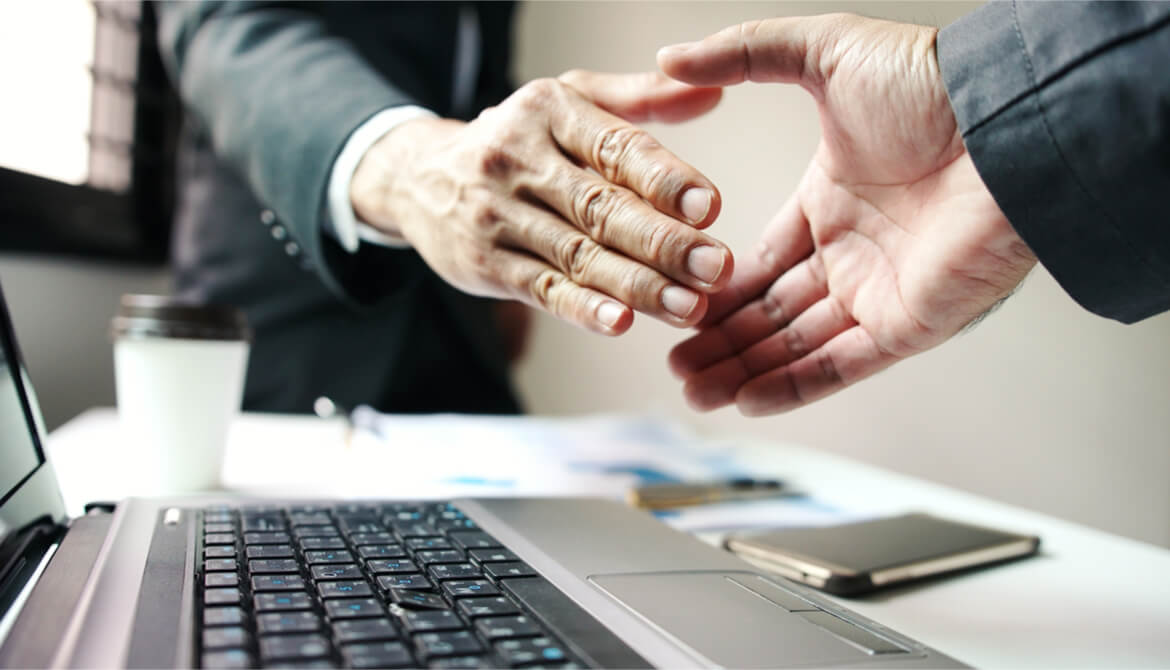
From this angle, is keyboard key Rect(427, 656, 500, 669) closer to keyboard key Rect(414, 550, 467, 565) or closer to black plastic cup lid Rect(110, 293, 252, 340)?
keyboard key Rect(414, 550, 467, 565)

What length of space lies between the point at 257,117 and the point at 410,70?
1.47 ft

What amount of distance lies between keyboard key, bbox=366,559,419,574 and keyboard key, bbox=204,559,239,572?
0.06m

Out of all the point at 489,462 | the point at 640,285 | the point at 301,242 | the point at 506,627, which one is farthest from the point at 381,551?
the point at 301,242

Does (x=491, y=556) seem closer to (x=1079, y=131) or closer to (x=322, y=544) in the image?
(x=322, y=544)

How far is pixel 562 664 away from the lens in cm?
31

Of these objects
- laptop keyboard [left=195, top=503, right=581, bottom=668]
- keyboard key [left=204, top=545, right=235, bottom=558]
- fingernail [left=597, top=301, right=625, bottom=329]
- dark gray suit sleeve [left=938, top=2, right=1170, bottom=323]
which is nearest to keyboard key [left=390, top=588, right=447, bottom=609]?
laptop keyboard [left=195, top=503, right=581, bottom=668]

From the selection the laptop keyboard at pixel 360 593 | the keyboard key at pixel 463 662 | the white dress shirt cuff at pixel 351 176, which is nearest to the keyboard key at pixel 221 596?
the laptop keyboard at pixel 360 593

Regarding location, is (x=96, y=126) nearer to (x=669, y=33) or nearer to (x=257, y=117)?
(x=257, y=117)

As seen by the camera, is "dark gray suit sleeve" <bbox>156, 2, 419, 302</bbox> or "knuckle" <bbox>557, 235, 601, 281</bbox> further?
"dark gray suit sleeve" <bbox>156, 2, 419, 302</bbox>

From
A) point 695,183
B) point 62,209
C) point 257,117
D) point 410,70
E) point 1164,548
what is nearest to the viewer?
point 695,183

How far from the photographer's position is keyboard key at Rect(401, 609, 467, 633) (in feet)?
1.06

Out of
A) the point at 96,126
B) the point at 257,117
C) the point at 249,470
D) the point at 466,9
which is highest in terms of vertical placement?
the point at 466,9

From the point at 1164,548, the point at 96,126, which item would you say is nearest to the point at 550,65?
the point at 96,126

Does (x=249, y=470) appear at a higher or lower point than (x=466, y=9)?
lower
